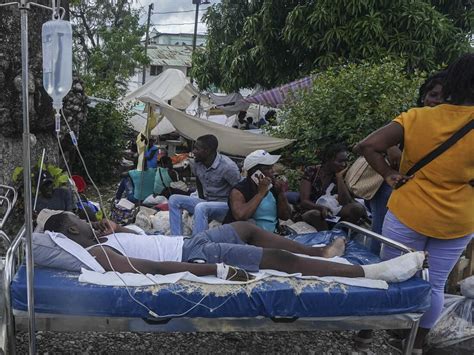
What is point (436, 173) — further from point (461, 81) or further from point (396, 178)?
point (461, 81)

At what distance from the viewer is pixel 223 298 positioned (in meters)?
2.78

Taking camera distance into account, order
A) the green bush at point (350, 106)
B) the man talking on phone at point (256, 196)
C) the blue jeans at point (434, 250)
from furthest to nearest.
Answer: the green bush at point (350, 106) → the man talking on phone at point (256, 196) → the blue jeans at point (434, 250)

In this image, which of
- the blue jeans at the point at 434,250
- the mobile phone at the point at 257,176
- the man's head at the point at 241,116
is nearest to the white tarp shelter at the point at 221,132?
the mobile phone at the point at 257,176

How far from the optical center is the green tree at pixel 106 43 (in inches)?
786

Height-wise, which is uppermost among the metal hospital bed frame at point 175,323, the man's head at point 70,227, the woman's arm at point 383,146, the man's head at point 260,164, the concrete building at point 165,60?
the woman's arm at point 383,146

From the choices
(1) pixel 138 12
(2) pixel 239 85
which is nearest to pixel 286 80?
(2) pixel 239 85

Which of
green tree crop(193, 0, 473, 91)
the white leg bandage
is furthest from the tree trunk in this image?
green tree crop(193, 0, 473, 91)

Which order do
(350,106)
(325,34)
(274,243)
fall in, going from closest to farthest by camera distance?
1. (274,243)
2. (350,106)
3. (325,34)

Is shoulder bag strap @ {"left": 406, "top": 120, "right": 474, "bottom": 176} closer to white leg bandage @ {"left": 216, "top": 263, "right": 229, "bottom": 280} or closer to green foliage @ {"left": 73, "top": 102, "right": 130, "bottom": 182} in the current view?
white leg bandage @ {"left": 216, "top": 263, "right": 229, "bottom": 280}

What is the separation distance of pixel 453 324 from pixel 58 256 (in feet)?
8.52

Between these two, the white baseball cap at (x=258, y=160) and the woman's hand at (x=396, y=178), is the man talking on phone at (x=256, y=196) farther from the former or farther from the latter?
the woman's hand at (x=396, y=178)

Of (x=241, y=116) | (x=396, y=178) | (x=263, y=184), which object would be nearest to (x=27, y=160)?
(x=396, y=178)

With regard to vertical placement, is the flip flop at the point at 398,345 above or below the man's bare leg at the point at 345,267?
below

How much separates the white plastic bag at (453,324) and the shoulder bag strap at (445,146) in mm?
1212
